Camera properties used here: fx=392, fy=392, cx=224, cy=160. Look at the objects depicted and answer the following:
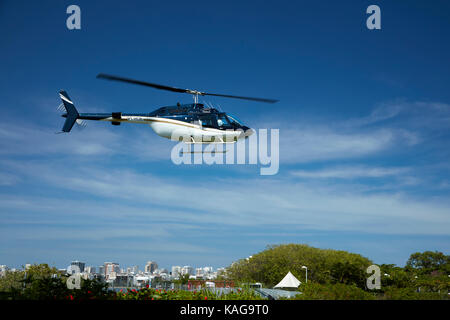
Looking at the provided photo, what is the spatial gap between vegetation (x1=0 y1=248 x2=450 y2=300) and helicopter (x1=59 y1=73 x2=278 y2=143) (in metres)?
7.85

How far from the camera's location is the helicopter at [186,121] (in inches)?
841

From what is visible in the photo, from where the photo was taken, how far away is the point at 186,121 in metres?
21.6

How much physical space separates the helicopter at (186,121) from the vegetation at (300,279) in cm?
785

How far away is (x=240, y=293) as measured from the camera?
1419cm

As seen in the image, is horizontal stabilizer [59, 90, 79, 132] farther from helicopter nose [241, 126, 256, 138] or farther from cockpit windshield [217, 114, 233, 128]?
helicopter nose [241, 126, 256, 138]

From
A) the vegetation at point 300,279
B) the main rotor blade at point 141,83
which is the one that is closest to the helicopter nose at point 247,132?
the main rotor blade at point 141,83

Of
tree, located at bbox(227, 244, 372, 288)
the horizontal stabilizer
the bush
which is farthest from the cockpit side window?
tree, located at bbox(227, 244, 372, 288)

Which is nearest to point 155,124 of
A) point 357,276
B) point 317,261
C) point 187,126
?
point 187,126

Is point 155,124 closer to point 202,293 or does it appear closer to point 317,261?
point 202,293

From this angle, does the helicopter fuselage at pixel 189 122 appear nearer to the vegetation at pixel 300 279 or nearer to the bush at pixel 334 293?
the vegetation at pixel 300 279

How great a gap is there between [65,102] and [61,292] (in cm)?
1272

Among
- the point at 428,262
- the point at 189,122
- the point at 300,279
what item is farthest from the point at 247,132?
the point at 428,262

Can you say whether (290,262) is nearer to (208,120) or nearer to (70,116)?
(208,120)
